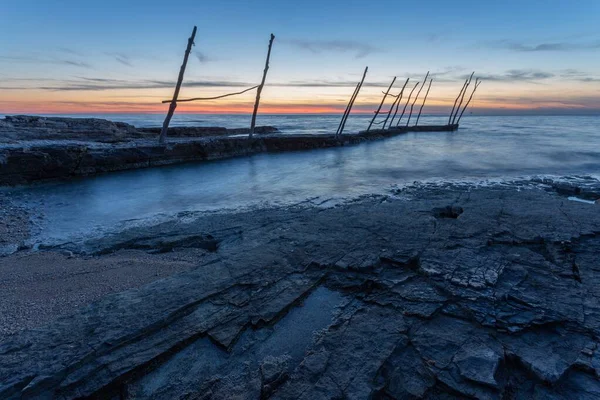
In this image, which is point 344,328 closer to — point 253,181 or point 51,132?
point 253,181

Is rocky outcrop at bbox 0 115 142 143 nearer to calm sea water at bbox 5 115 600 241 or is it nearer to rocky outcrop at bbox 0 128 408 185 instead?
rocky outcrop at bbox 0 128 408 185

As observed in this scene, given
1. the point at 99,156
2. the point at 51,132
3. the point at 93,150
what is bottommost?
the point at 99,156

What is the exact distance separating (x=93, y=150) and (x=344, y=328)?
37.0 feet

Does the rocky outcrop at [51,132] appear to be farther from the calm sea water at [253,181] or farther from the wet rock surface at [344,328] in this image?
the wet rock surface at [344,328]

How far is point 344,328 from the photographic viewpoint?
2656 mm

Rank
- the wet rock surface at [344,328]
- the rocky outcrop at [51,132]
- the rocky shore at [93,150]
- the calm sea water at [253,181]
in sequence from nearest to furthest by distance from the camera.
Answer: the wet rock surface at [344,328] → the calm sea water at [253,181] → the rocky shore at [93,150] → the rocky outcrop at [51,132]

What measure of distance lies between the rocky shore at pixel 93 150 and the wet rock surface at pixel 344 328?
710 centimetres

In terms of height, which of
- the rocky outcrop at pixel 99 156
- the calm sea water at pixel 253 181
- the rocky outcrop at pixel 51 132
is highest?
the rocky outcrop at pixel 51 132

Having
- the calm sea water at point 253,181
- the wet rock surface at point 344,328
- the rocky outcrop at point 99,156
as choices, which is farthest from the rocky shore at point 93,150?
the wet rock surface at point 344,328

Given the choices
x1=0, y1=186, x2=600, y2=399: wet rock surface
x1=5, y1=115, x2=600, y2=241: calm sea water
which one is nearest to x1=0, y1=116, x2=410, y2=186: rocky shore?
x1=5, y1=115, x2=600, y2=241: calm sea water

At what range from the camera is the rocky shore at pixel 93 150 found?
9133mm

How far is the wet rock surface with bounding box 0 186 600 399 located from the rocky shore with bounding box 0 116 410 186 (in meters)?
7.10

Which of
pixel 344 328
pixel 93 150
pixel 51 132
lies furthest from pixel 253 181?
pixel 51 132

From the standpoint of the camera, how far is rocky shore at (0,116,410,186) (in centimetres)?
913
